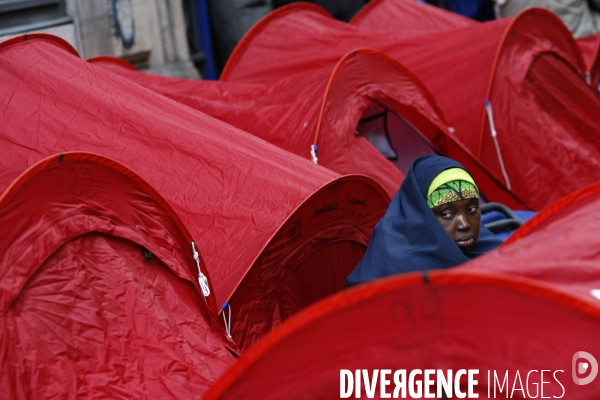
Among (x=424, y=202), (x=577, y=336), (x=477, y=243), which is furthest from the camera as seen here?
(x=477, y=243)

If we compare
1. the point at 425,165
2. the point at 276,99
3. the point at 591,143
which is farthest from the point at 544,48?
the point at 425,165

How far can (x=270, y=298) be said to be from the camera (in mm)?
3494

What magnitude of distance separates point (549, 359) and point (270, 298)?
1705mm

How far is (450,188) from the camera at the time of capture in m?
3.27

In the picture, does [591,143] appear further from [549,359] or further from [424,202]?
[549,359]

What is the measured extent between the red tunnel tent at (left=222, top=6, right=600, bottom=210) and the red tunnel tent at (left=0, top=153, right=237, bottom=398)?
8.79 feet

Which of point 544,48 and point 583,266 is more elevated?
point 544,48

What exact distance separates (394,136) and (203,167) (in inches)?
77.4

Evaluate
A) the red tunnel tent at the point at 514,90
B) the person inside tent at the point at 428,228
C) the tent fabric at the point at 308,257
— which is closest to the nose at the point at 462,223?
the person inside tent at the point at 428,228

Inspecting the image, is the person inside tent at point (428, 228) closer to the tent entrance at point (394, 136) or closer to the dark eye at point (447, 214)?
the dark eye at point (447, 214)

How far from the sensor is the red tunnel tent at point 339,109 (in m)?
4.56

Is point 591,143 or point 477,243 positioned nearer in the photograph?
point 477,243

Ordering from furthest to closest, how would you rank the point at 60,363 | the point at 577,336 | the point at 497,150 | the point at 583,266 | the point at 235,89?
the point at 497,150, the point at 235,89, the point at 60,363, the point at 583,266, the point at 577,336

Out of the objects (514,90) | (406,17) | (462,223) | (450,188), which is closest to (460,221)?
(462,223)
